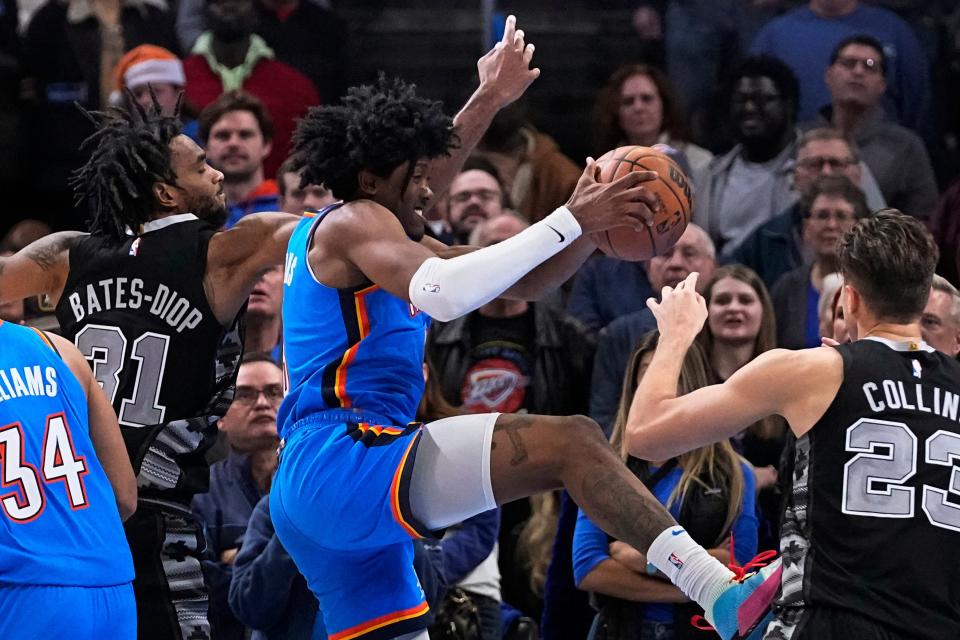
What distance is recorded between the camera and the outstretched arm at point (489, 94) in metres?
5.54

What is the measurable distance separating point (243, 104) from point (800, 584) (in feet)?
16.8

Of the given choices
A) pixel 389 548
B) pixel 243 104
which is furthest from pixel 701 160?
pixel 389 548

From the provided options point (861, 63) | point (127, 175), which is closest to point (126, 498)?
point (127, 175)

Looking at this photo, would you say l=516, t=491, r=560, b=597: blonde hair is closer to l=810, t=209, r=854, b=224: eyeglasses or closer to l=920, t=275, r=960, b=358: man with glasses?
l=920, t=275, r=960, b=358: man with glasses

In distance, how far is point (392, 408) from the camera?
484 centimetres

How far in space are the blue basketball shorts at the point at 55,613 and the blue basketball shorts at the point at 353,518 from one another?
0.71 meters

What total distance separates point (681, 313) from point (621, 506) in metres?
0.59

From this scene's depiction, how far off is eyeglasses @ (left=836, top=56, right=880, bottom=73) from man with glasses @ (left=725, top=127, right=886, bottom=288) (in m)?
0.71

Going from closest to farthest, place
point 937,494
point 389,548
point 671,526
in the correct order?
point 937,494, point 671,526, point 389,548

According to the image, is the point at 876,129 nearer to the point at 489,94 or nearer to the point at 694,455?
the point at 694,455

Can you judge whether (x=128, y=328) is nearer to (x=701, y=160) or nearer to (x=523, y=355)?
(x=523, y=355)

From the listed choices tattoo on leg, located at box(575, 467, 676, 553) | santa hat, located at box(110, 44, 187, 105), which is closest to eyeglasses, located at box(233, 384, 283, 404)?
tattoo on leg, located at box(575, 467, 676, 553)

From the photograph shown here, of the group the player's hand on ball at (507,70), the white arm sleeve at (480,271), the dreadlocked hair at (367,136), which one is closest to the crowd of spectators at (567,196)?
the dreadlocked hair at (367,136)

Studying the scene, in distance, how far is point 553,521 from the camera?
272 inches
